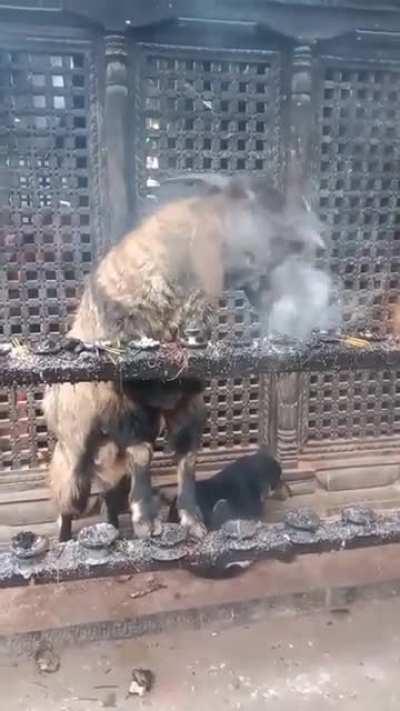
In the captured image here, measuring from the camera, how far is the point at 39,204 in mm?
3898

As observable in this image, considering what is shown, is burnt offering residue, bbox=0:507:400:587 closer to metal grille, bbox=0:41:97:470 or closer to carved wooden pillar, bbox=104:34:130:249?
metal grille, bbox=0:41:97:470

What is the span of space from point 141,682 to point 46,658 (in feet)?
1.24

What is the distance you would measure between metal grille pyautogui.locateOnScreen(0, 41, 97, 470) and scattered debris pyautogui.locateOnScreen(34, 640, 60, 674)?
2.04 m

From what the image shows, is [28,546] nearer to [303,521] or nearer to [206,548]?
[206,548]

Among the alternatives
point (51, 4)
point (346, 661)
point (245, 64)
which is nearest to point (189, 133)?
point (245, 64)

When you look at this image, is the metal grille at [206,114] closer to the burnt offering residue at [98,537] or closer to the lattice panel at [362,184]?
the lattice panel at [362,184]

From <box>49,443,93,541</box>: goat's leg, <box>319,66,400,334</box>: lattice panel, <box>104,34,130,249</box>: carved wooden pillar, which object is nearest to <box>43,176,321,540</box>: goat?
<box>49,443,93,541</box>: goat's leg

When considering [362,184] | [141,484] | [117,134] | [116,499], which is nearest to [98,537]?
[141,484]

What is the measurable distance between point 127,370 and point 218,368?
0.32m

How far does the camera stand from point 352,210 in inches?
168

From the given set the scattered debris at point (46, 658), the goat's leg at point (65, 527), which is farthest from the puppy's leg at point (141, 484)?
the scattered debris at point (46, 658)

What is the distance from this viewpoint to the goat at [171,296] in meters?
2.69

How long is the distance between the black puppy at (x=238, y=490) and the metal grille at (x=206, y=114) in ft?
5.61

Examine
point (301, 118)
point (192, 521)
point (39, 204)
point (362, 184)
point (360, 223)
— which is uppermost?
point (301, 118)
